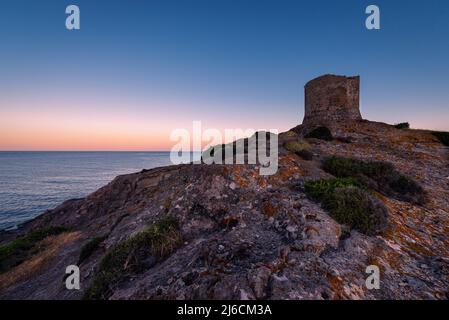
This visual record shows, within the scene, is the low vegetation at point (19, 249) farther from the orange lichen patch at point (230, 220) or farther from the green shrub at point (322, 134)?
the green shrub at point (322, 134)

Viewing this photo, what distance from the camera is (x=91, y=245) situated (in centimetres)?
928

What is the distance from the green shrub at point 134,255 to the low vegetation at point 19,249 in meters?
12.2

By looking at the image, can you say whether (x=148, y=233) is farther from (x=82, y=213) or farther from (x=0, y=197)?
(x=0, y=197)

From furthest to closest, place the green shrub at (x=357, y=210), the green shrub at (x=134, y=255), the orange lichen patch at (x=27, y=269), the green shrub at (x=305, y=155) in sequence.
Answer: the green shrub at (x=305, y=155) < the orange lichen patch at (x=27, y=269) < the green shrub at (x=357, y=210) < the green shrub at (x=134, y=255)

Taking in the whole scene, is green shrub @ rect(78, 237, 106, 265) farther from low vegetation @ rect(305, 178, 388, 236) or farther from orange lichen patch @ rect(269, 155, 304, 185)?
low vegetation @ rect(305, 178, 388, 236)

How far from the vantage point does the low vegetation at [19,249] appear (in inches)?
533

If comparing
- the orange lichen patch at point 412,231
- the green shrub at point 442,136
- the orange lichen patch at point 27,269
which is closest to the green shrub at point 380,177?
the orange lichen patch at point 412,231

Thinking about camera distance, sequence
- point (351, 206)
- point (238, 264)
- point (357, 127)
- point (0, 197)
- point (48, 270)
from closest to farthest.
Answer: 1. point (238, 264)
2. point (351, 206)
3. point (48, 270)
4. point (357, 127)
5. point (0, 197)

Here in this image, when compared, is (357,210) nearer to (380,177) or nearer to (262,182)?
(262,182)

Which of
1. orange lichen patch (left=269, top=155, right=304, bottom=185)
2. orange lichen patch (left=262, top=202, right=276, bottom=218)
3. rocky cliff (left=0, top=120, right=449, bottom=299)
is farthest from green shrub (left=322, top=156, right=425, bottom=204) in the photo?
orange lichen patch (left=262, top=202, right=276, bottom=218)

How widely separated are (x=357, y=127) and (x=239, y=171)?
18355mm

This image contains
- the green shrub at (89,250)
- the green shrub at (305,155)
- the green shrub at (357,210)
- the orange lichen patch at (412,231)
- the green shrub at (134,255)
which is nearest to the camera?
the green shrub at (134,255)

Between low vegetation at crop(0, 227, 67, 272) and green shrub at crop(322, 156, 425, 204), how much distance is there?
18906 millimetres
